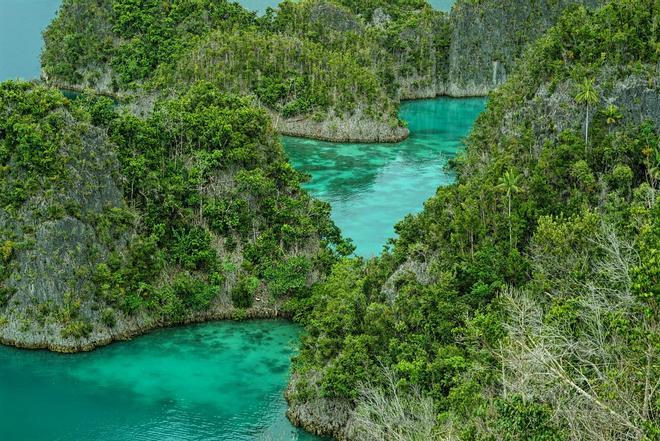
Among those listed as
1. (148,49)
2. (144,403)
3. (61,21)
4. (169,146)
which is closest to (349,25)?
(148,49)

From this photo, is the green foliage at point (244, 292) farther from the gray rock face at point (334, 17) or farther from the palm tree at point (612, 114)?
the gray rock face at point (334, 17)

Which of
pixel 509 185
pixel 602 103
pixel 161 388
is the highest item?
pixel 602 103

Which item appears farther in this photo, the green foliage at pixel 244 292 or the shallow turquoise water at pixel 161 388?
the green foliage at pixel 244 292

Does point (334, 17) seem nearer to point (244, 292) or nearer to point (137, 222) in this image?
point (137, 222)

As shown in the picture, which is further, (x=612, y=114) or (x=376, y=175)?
(x=376, y=175)

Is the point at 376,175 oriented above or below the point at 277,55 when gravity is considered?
below

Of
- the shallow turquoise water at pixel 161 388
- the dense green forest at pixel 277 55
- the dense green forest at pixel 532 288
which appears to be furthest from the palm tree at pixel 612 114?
the dense green forest at pixel 277 55

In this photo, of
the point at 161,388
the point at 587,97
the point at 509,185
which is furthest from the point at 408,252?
the point at 161,388
